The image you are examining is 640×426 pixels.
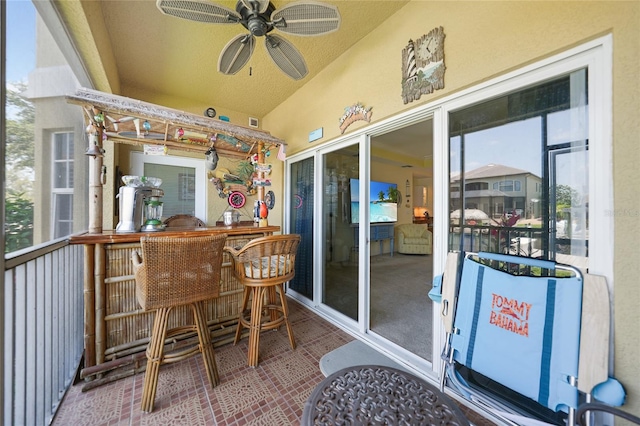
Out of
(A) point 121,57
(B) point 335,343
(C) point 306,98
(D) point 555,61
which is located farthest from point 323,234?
(A) point 121,57

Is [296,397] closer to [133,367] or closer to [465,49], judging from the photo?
[133,367]

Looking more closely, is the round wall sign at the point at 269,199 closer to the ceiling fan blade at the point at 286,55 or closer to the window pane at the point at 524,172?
the ceiling fan blade at the point at 286,55

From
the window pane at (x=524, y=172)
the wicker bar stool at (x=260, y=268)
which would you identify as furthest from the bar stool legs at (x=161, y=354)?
the window pane at (x=524, y=172)

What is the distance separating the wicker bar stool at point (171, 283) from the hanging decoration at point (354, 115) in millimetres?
1717

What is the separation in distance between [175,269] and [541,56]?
249cm

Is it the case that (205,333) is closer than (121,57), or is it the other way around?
(205,333)

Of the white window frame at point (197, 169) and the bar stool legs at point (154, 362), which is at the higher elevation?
the white window frame at point (197, 169)

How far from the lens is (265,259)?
1.99m

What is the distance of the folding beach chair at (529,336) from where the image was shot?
3.27 ft

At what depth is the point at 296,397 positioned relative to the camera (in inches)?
60.9

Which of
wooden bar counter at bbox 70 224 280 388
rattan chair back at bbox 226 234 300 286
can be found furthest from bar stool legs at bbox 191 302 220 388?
wooden bar counter at bbox 70 224 280 388

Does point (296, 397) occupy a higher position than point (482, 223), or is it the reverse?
point (482, 223)

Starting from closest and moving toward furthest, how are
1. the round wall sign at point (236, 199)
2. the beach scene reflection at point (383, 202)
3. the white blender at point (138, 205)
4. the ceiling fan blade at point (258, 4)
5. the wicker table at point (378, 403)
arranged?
1. the wicker table at point (378, 403)
2. the ceiling fan blade at point (258, 4)
3. the white blender at point (138, 205)
4. the round wall sign at point (236, 199)
5. the beach scene reflection at point (383, 202)

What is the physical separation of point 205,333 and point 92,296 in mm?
886
